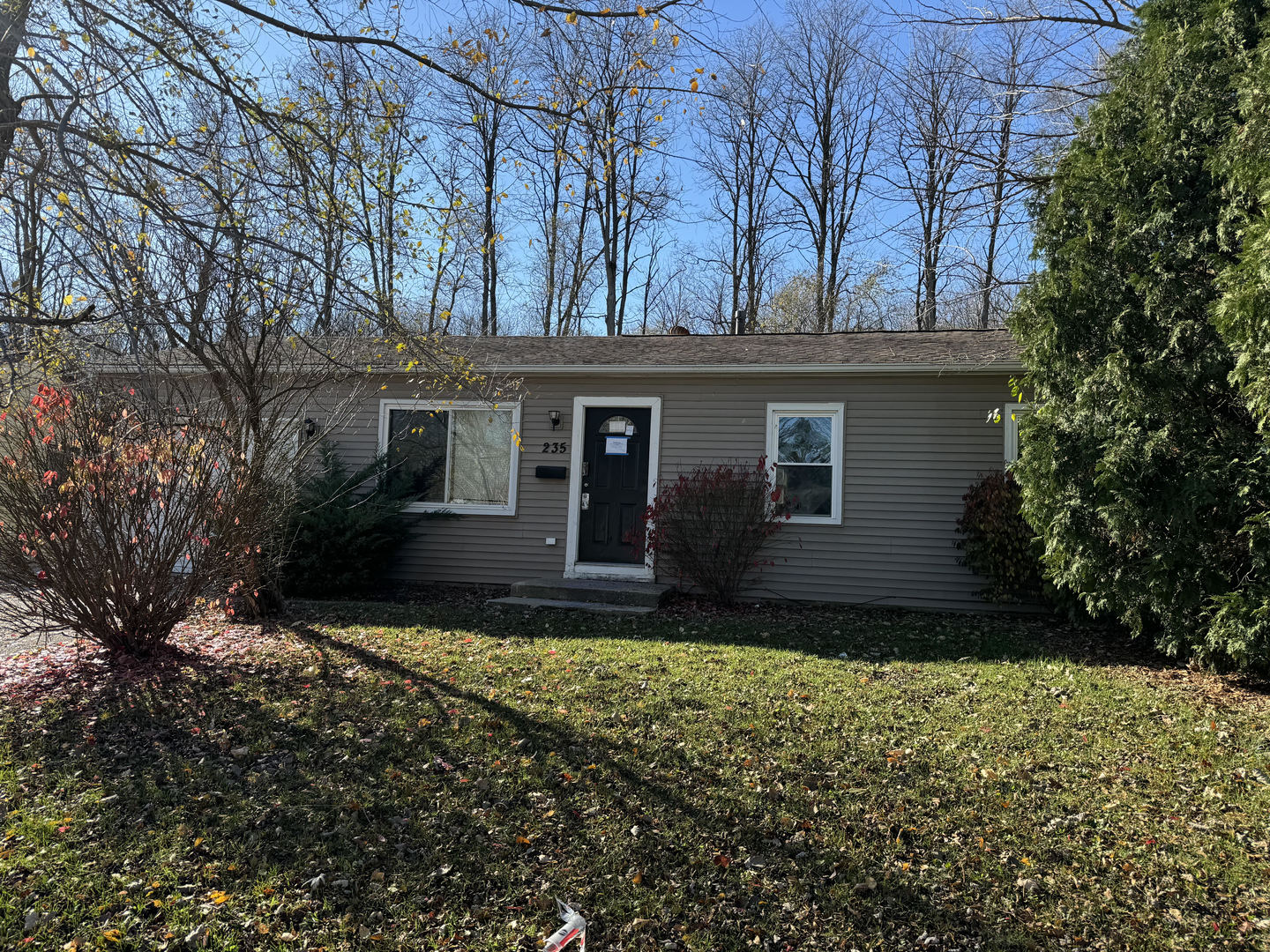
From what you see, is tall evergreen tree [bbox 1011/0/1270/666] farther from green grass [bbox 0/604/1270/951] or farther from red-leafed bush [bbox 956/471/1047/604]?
red-leafed bush [bbox 956/471/1047/604]

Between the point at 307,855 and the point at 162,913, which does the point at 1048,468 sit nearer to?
the point at 307,855

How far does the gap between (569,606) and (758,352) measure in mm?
3878

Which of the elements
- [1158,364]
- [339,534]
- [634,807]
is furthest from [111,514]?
[1158,364]

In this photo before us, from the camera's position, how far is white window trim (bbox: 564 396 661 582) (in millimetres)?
9516

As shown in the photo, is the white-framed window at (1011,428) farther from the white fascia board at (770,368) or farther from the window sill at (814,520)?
the window sill at (814,520)

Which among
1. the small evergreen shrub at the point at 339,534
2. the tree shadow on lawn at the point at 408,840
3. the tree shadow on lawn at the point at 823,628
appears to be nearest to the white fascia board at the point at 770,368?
the small evergreen shrub at the point at 339,534

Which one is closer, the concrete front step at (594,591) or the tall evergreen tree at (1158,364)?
the tall evergreen tree at (1158,364)

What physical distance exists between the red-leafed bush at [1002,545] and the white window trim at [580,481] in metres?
3.50

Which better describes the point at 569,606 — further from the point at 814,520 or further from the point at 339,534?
the point at 814,520

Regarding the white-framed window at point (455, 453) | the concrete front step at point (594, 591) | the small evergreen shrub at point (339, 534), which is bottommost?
the concrete front step at point (594, 591)

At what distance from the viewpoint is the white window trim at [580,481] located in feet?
31.2

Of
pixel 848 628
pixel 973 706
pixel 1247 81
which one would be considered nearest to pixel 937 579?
pixel 848 628

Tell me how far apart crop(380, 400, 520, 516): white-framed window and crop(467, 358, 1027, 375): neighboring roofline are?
2.44 ft

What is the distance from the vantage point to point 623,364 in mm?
9555
